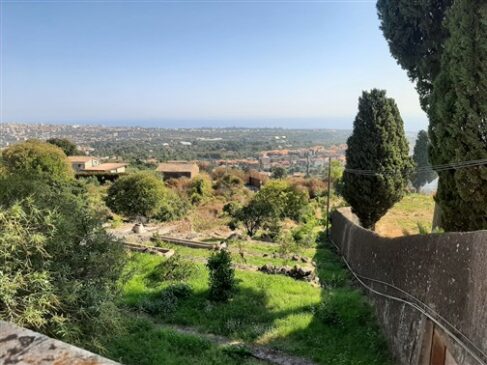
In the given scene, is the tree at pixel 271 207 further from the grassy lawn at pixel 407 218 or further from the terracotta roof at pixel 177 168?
the terracotta roof at pixel 177 168

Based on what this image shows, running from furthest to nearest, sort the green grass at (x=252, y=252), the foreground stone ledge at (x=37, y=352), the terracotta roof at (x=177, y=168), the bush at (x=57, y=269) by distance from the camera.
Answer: the terracotta roof at (x=177, y=168)
the green grass at (x=252, y=252)
the bush at (x=57, y=269)
the foreground stone ledge at (x=37, y=352)

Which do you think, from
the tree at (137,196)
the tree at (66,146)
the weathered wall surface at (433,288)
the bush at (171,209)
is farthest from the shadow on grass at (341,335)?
the tree at (66,146)

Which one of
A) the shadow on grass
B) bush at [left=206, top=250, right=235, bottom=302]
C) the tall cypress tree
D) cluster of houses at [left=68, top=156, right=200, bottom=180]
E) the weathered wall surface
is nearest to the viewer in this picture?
the weathered wall surface

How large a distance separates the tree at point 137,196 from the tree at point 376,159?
13.4m

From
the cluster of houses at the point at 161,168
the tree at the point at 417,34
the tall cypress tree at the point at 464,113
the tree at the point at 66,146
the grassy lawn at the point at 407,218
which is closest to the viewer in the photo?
the tall cypress tree at the point at 464,113

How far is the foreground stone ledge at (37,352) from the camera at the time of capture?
142cm

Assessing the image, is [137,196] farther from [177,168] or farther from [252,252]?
[177,168]

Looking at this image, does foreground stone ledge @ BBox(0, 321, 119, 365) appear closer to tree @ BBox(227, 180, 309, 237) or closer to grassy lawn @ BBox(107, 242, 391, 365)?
grassy lawn @ BBox(107, 242, 391, 365)

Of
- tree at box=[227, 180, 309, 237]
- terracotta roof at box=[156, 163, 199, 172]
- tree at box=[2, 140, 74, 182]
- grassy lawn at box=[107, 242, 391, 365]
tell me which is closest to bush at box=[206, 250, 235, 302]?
grassy lawn at box=[107, 242, 391, 365]

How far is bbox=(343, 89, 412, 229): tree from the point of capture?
16.6 meters

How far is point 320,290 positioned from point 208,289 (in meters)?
3.45

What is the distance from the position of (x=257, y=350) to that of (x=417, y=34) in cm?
936

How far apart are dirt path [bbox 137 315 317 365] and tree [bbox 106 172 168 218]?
1643 cm

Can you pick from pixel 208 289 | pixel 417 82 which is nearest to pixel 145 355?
pixel 208 289
